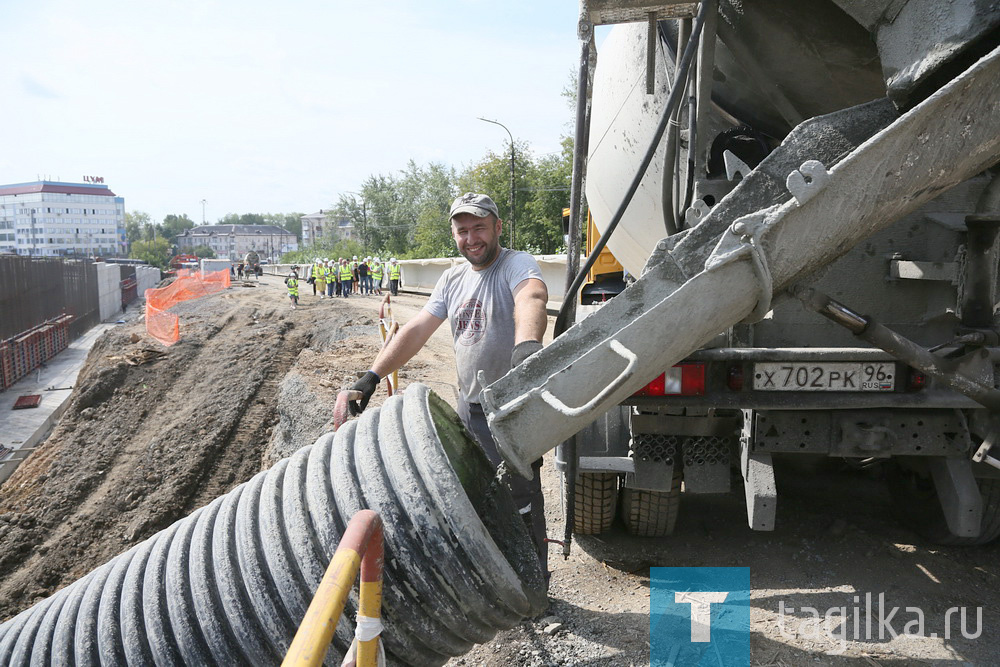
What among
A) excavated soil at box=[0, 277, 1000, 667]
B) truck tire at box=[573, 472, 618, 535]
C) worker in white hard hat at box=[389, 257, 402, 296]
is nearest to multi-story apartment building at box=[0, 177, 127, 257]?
worker in white hard hat at box=[389, 257, 402, 296]

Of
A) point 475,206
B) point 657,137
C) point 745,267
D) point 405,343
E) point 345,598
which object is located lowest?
point 345,598

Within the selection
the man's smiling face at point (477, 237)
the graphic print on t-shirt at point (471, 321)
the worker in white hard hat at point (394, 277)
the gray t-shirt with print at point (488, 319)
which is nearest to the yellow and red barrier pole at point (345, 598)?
the gray t-shirt with print at point (488, 319)

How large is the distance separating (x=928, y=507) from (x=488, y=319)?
3.01m

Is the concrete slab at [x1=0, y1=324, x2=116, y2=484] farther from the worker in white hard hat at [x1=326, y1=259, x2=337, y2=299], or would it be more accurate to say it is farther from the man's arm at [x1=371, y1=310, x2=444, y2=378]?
the man's arm at [x1=371, y1=310, x2=444, y2=378]

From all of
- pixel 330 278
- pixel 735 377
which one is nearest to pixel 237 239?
pixel 330 278

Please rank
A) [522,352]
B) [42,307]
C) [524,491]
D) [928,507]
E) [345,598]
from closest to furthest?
[345,598]
[522,352]
[524,491]
[928,507]
[42,307]

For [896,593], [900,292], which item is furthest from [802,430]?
[896,593]

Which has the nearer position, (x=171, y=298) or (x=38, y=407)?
(x=38, y=407)

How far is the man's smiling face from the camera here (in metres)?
2.97

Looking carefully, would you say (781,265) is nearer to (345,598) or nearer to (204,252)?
(345,598)

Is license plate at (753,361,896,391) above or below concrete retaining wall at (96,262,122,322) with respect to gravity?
above

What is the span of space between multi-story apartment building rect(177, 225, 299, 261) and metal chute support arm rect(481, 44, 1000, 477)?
129m

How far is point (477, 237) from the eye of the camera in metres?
3.00

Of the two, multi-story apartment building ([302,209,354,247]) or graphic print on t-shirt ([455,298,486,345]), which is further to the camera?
multi-story apartment building ([302,209,354,247])
